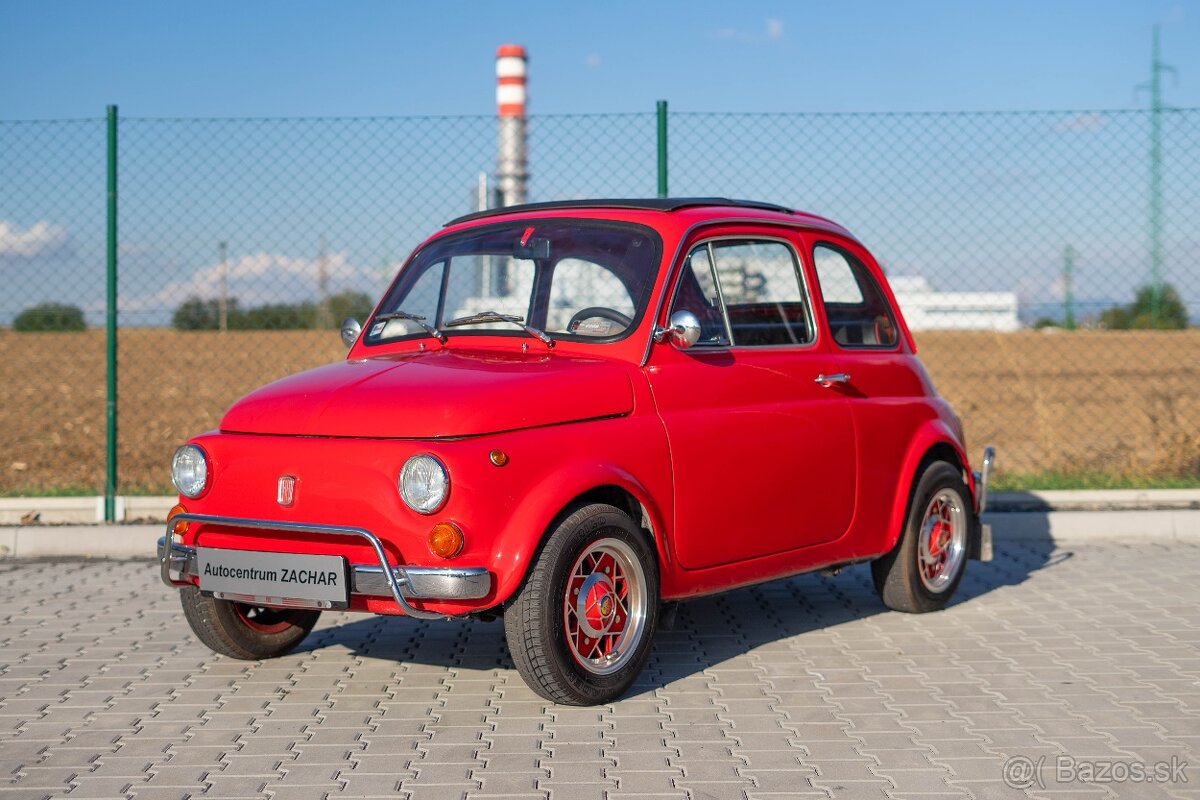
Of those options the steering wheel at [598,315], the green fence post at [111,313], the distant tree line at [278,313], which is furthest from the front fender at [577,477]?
the distant tree line at [278,313]

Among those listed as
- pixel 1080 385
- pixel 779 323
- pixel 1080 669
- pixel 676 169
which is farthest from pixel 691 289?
pixel 1080 385

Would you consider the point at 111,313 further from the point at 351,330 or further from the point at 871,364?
the point at 871,364

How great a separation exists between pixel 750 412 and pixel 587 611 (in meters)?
1.27

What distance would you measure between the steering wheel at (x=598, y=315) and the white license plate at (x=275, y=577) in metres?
1.56

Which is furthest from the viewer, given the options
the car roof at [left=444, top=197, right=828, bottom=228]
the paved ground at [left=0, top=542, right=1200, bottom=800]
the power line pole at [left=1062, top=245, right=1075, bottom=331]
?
the power line pole at [left=1062, top=245, right=1075, bottom=331]

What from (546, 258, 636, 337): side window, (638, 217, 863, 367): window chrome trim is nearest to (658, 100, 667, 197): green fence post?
(638, 217, 863, 367): window chrome trim

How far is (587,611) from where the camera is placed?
5.38m

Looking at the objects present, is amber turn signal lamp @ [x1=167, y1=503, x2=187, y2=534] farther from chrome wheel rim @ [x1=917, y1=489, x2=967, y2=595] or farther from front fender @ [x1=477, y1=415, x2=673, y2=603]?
chrome wheel rim @ [x1=917, y1=489, x2=967, y2=595]

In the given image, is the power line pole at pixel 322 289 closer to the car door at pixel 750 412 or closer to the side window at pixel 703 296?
the car door at pixel 750 412

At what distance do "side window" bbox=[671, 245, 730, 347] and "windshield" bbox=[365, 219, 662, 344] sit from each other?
180 millimetres

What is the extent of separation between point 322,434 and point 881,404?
2940mm

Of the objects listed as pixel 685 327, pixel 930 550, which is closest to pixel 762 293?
pixel 685 327

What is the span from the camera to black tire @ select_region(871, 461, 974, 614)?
23.3ft

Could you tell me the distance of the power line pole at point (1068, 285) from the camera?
10.7 metres
